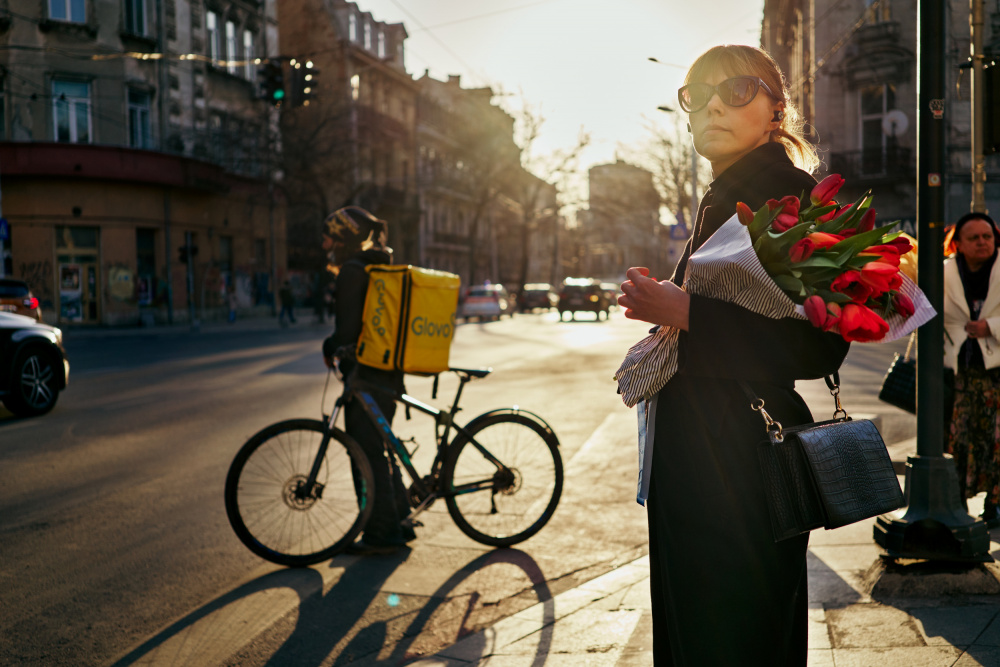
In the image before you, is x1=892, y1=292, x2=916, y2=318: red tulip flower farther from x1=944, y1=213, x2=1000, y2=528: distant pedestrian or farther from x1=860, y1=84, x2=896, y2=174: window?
x1=860, y1=84, x2=896, y2=174: window

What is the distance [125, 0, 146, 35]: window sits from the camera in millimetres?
32688

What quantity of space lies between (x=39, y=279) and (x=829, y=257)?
32.6 metres

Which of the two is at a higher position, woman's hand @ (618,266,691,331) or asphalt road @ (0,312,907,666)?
woman's hand @ (618,266,691,331)

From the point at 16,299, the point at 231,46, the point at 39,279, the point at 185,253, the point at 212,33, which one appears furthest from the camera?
the point at 231,46

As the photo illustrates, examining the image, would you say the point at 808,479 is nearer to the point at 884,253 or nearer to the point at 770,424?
the point at 770,424

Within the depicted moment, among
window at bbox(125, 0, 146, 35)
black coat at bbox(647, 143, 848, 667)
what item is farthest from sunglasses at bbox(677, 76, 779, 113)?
window at bbox(125, 0, 146, 35)

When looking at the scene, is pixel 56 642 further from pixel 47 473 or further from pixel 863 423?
pixel 47 473

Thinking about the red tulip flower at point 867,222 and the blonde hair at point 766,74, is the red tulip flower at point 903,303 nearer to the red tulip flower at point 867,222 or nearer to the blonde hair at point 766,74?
the red tulip flower at point 867,222

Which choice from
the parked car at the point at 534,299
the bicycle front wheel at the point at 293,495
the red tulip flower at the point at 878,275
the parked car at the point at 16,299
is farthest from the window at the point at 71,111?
the red tulip flower at the point at 878,275

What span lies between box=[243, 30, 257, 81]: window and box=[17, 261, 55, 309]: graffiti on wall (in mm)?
13093

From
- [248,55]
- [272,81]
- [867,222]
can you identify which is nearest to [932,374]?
[867,222]

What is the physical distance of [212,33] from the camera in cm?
3759

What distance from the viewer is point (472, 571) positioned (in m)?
4.91

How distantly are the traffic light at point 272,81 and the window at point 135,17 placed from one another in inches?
599
